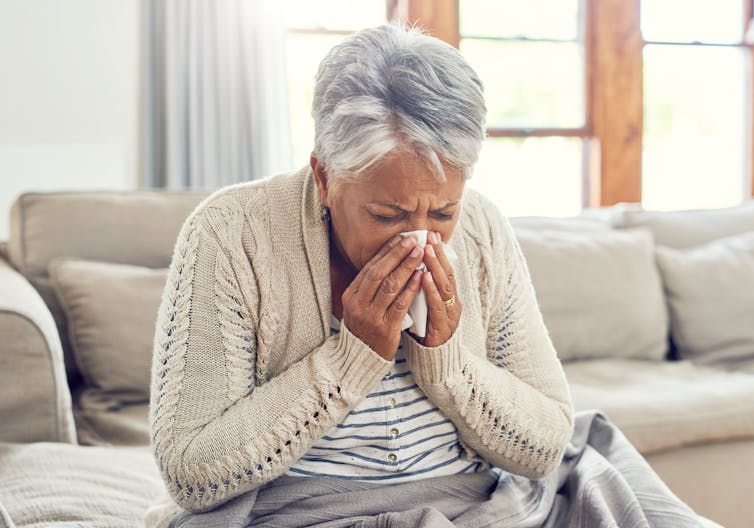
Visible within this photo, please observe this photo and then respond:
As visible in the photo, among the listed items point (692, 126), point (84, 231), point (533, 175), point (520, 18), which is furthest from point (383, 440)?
point (692, 126)

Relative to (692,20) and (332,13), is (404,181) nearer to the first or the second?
(332,13)

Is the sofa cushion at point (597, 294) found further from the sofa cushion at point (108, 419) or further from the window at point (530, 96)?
the window at point (530, 96)

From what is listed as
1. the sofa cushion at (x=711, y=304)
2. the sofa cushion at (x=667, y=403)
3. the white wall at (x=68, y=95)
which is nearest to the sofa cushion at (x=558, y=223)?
the sofa cushion at (x=711, y=304)

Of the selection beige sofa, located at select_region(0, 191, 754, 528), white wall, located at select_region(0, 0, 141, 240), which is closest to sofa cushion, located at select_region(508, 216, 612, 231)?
beige sofa, located at select_region(0, 191, 754, 528)

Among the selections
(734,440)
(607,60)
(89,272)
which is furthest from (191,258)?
(607,60)

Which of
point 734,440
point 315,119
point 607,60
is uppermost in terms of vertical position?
point 607,60

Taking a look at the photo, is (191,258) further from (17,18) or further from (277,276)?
(17,18)

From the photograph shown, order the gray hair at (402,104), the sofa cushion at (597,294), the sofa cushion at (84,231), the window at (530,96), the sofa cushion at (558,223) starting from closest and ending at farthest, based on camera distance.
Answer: the gray hair at (402,104) < the sofa cushion at (84,231) < the sofa cushion at (597,294) < the sofa cushion at (558,223) < the window at (530,96)

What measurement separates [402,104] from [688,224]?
176 cm

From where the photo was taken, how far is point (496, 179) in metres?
3.66

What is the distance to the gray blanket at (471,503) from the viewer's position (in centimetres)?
110

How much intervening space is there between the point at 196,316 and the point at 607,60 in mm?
2974

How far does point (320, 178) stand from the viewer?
1143mm

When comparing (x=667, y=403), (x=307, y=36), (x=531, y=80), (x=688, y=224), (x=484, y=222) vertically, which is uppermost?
(x=307, y=36)
